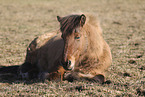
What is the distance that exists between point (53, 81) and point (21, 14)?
12989mm

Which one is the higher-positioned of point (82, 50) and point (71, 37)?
point (71, 37)

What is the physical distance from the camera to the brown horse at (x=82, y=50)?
4.07m

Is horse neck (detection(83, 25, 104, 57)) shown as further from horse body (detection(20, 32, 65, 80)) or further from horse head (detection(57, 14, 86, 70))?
horse body (detection(20, 32, 65, 80))

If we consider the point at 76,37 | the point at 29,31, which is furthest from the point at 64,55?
the point at 29,31

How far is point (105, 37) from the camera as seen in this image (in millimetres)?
10156

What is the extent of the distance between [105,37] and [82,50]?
5.91 meters

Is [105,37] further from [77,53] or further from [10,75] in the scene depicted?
[77,53]

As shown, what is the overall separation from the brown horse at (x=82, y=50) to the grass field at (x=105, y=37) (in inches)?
13.2

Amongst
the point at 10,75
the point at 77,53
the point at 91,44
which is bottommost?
the point at 10,75

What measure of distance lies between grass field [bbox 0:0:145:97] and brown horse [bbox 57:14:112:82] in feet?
1.10

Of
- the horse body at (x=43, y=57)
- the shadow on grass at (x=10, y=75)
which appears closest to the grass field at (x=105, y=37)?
the shadow on grass at (x=10, y=75)

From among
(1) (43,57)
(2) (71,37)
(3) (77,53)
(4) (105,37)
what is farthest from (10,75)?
(4) (105,37)

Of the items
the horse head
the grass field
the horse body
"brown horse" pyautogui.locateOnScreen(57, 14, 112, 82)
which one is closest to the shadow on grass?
the grass field

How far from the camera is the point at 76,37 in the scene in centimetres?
414
